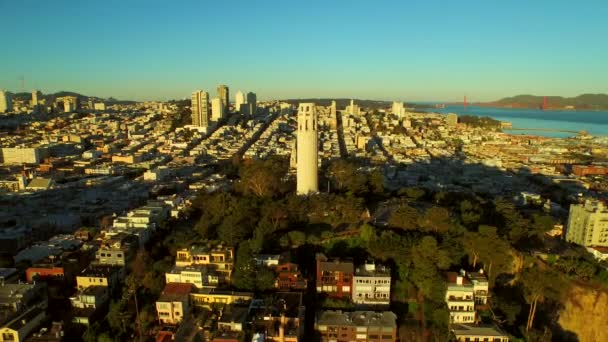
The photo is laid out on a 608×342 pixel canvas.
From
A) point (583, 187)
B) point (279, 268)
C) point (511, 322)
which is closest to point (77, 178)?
point (279, 268)

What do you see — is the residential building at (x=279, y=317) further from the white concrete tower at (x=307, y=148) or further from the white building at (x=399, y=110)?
the white building at (x=399, y=110)

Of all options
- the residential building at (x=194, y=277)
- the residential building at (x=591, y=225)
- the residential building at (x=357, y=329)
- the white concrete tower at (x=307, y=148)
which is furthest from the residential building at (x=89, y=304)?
the residential building at (x=591, y=225)

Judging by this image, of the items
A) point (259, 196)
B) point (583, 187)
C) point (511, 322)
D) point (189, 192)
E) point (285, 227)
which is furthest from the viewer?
point (583, 187)

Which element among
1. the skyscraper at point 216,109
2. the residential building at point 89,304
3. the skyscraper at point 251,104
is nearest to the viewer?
the residential building at point 89,304

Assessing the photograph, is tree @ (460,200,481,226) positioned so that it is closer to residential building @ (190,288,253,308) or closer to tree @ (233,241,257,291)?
tree @ (233,241,257,291)

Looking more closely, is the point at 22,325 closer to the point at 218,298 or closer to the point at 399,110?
the point at 218,298

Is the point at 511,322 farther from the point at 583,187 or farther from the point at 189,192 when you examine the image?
the point at 583,187

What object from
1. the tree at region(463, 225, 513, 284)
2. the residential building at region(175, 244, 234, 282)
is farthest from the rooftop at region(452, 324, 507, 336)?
the residential building at region(175, 244, 234, 282)
